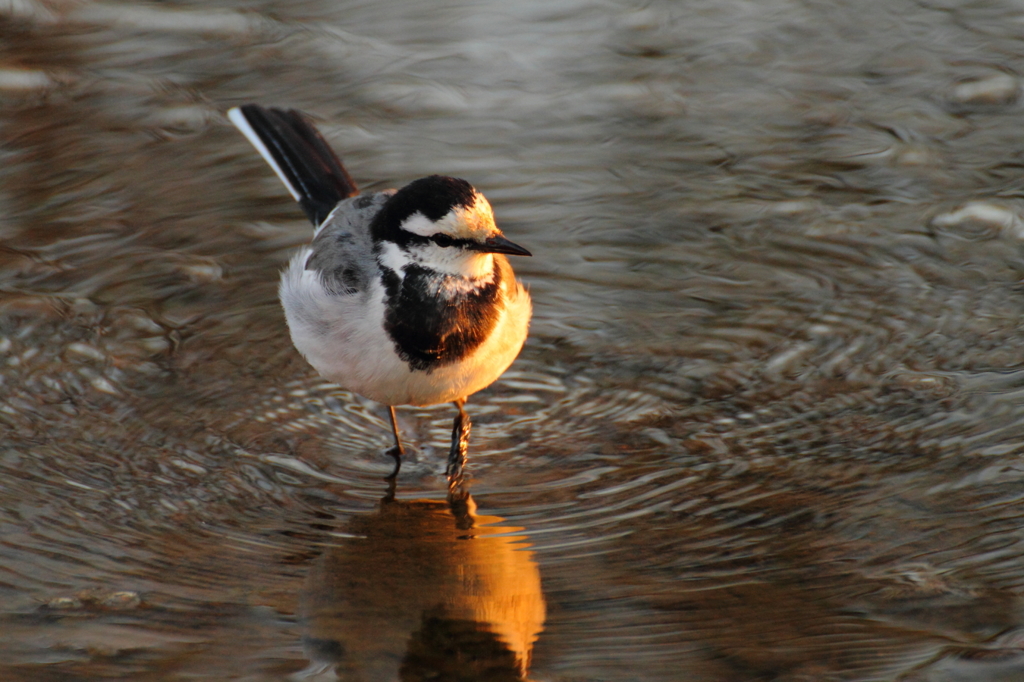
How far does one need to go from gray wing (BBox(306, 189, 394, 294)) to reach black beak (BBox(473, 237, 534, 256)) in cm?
49

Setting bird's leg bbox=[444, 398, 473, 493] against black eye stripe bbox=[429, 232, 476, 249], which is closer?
black eye stripe bbox=[429, 232, 476, 249]

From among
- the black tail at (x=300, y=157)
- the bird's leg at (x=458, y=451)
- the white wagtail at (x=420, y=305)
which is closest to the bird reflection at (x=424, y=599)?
the bird's leg at (x=458, y=451)

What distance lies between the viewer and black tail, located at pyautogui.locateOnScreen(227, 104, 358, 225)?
596 centimetres

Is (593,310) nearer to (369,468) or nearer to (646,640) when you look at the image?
(369,468)

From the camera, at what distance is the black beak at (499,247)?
443cm

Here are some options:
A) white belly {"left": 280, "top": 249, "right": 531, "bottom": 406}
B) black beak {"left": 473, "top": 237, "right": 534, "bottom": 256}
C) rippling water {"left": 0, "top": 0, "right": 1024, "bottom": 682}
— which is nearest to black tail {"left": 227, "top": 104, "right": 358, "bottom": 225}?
rippling water {"left": 0, "top": 0, "right": 1024, "bottom": 682}

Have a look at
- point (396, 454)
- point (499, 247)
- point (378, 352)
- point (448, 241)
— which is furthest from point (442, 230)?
point (396, 454)

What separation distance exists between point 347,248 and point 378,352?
61 cm

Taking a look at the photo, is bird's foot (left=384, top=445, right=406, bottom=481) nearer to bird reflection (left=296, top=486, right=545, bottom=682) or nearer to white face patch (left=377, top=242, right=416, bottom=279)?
bird reflection (left=296, top=486, right=545, bottom=682)

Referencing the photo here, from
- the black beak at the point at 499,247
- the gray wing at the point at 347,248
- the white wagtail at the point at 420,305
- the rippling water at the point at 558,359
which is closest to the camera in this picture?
the rippling water at the point at 558,359

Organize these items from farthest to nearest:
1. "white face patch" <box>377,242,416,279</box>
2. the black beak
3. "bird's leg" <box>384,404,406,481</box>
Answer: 1. "bird's leg" <box>384,404,406,481</box>
2. "white face patch" <box>377,242,416,279</box>
3. the black beak

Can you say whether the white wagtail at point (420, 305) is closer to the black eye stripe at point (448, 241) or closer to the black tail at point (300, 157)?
the black eye stripe at point (448, 241)

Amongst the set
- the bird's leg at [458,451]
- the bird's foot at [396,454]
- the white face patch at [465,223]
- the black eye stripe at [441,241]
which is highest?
the white face patch at [465,223]

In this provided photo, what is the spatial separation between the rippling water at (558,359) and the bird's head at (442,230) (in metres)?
0.83
